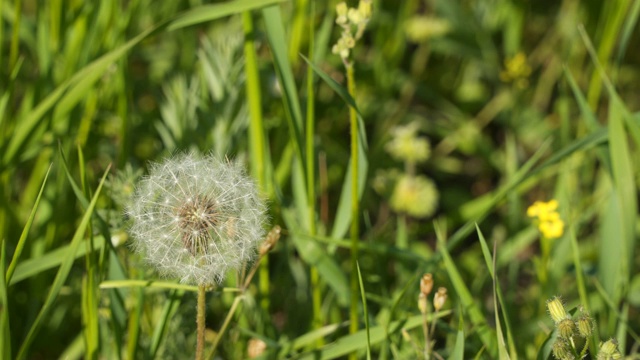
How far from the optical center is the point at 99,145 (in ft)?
10.3

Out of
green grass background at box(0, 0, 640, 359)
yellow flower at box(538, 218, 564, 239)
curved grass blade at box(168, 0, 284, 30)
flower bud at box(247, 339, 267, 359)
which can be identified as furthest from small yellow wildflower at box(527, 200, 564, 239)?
curved grass blade at box(168, 0, 284, 30)

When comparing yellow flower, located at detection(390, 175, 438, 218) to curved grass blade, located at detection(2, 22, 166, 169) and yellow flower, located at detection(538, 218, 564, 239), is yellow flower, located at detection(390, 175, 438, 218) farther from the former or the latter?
curved grass blade, located at detection(2, 22, 166, 169)

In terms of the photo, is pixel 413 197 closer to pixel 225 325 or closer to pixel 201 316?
pixel 225 325

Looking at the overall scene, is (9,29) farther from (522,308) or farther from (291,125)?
(522,308)

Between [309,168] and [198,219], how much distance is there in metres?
0.65

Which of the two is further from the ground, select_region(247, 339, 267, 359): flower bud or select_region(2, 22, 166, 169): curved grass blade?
select_region(2, 22, 166, 169): curved grass blade

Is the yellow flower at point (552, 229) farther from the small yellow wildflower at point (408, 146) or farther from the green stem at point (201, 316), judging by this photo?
the green stem at point (201, 316)

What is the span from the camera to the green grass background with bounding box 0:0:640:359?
218 cm

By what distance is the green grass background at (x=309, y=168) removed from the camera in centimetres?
218

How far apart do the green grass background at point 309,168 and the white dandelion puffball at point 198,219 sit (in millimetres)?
181

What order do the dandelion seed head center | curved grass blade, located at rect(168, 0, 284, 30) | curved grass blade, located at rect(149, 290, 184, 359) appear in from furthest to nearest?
curved grass blade, located at rect(168, 0, 284, 30), curved grass blade, located at rect(149, 290, 184, 359), the dandelion seed head center

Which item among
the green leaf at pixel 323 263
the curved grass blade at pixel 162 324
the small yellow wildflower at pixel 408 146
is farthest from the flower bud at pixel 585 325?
the small yellow wildflower at pixel 408 146

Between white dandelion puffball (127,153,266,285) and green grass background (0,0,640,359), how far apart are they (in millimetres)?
181

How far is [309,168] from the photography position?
2254 millimetres
